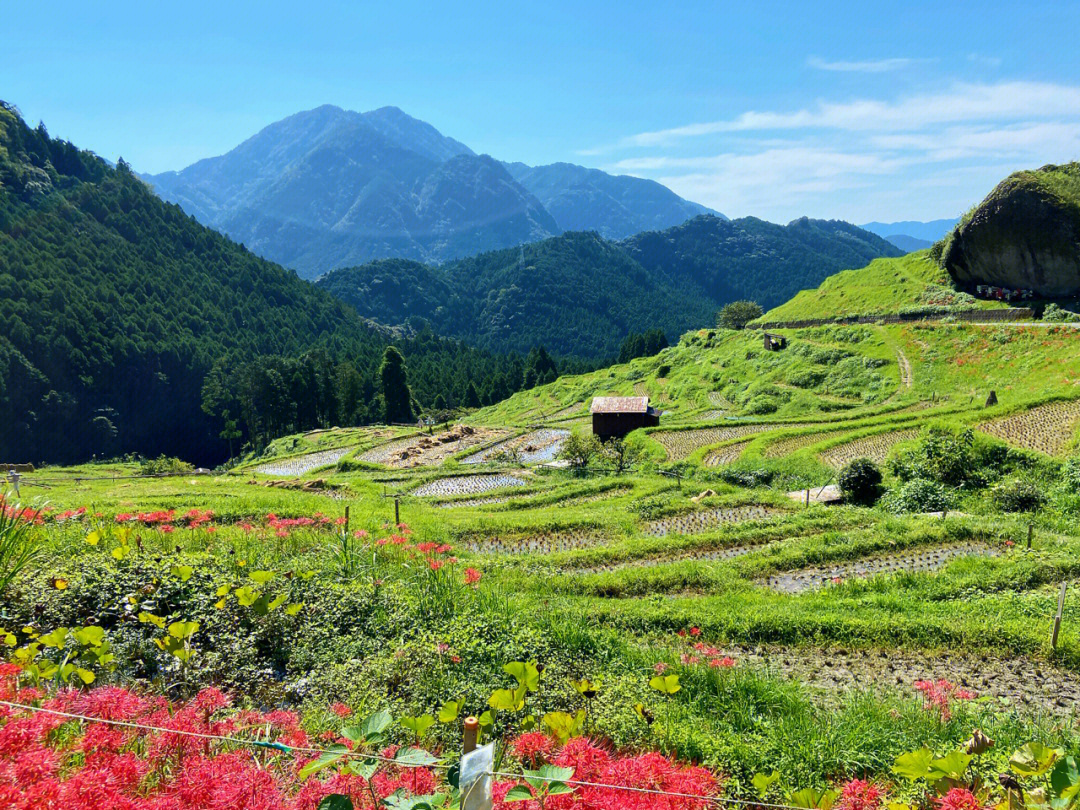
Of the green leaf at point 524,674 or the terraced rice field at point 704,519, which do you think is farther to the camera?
the terraced rice field at point 704,519

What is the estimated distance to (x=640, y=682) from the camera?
7641 mm

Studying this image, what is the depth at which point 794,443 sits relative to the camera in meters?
35.4

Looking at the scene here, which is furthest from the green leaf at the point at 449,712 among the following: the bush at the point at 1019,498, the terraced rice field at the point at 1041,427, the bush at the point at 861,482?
the terraced rice field at the point at 1041,427

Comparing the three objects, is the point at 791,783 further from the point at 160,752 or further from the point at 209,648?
the point at 209,648

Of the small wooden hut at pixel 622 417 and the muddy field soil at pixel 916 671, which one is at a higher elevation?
the small wooden hut at pixel 622 417

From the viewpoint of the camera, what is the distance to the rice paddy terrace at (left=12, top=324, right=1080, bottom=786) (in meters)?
9.62

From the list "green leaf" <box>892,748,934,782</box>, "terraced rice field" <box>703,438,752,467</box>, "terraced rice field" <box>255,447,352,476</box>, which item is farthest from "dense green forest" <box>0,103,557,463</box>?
"green leaf" <box>892,748,934,782</box>

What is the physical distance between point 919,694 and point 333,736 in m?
8.17

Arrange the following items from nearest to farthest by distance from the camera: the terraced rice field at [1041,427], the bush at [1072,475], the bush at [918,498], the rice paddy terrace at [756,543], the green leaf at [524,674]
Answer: the green leaf at [524,674], the rice paddy terrace at [756,543], the bush at [1072,475], the bush at [918,498], the terraced rice field at [1041,427]

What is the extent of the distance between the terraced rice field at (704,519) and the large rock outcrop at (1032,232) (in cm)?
4903

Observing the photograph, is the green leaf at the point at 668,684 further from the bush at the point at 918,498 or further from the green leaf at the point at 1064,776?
the bush at the point at 918,498

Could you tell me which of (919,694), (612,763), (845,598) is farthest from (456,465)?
(612,763)

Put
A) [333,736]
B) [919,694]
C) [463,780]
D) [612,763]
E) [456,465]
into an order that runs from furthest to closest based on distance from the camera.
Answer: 1. [456,465]
2. [919,694]
3. [333,736]
4. [612,763]
5. [463,780]

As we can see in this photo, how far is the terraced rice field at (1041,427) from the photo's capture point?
2738 centimetres
